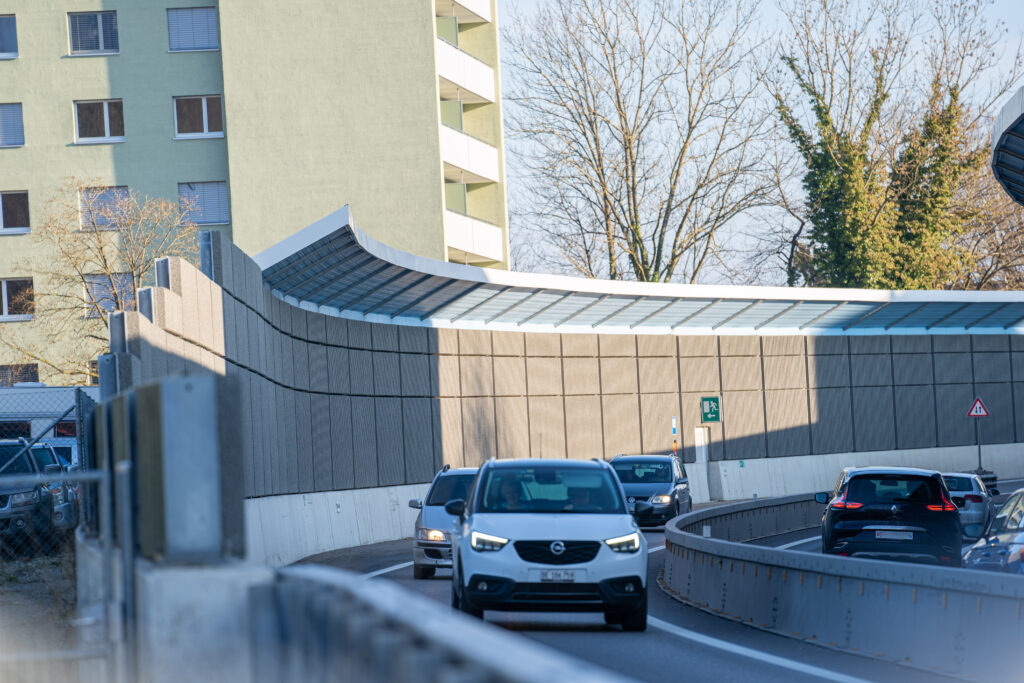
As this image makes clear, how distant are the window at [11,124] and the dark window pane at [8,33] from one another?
1.95m

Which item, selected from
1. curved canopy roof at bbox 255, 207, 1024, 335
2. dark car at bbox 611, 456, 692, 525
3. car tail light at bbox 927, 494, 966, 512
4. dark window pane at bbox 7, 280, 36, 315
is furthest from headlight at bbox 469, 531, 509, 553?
dark window pane at bbox 7, 280, 36, 315

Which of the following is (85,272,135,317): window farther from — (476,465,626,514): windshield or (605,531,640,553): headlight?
(605,531,640,553): headlight

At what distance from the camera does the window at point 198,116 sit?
164 feet

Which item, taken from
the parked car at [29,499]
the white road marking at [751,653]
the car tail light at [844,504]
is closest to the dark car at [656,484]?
the car tail light at [844,504]

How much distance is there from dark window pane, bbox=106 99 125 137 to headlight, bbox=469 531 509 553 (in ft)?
132

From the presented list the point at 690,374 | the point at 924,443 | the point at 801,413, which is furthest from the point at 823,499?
the point at 924,443

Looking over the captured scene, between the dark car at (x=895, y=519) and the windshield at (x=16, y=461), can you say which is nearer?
the dark car at (x=895, y=519)

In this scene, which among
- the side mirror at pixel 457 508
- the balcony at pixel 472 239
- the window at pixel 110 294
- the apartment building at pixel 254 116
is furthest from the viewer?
the balcony at pixel 472 239

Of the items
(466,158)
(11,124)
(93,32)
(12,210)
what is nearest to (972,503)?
(466,158)

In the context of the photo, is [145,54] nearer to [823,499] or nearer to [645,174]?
[645,174]

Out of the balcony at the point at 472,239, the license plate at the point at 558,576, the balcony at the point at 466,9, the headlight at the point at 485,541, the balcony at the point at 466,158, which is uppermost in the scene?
the balcony at the point at 466,9

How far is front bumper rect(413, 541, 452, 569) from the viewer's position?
65.5 ft

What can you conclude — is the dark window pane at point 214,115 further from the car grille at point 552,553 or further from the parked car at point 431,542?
the car grille at point 552,553

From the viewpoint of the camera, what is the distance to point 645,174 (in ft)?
198
